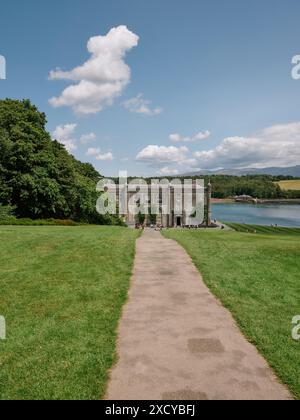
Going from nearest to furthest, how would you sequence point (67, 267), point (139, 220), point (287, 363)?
1. point (287, 363)
2. point (67, 267)
3. point (139, 220)

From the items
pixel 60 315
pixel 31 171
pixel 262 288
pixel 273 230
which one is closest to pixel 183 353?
pixel 60 315

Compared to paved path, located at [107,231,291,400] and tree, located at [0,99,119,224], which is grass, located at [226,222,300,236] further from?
paved path, located at [107,231,291,400]

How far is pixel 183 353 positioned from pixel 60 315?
3.92 meters

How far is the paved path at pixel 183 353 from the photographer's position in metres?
6.00

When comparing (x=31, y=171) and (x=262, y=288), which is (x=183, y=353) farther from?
(x=31, y=171)

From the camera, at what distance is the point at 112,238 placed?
2112cm

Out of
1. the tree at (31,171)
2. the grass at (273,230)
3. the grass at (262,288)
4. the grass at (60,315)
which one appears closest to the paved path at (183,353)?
the grass at (262,288)

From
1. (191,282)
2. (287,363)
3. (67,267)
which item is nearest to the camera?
(287,363)

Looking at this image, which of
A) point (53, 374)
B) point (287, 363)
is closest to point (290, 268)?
point (287, 363)

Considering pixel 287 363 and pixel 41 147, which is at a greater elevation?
pixel 41 147

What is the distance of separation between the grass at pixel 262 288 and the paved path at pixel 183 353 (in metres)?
0.35

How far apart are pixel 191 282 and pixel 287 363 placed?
594 centimetres
